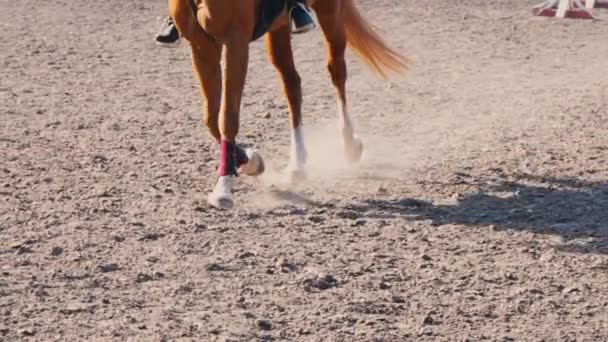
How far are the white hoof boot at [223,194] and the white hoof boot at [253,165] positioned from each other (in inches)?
9.1

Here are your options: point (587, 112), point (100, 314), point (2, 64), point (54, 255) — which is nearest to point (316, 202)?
point (54, 255)

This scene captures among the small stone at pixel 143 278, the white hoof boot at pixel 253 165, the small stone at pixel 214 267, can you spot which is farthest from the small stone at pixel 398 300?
the white hoof boot at pixel 253 165

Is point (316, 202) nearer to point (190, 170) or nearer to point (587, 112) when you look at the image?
point (190, 170)

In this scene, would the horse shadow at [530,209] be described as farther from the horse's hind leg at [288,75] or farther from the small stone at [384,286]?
the small stone at [384,286]

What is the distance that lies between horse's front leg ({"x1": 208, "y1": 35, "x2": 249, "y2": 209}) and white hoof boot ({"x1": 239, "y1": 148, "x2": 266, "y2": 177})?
6.3 inches

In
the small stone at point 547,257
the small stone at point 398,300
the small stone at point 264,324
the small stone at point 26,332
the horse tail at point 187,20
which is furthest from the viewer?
the horse tail at point 187,20

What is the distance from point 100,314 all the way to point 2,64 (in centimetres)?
622

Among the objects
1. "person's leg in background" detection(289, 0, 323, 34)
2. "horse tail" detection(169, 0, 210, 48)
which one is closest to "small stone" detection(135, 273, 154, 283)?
"horse tail" detection(169, 0, 210, 48)

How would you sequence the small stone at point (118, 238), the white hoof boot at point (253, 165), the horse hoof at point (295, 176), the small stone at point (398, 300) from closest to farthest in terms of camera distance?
the small stone at point (398, 300)
the small stone at point (118, 238)
the white hoof boot at point (253, 165)
the horse hoof at point (295, 176)

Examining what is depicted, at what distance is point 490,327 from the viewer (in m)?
4.92

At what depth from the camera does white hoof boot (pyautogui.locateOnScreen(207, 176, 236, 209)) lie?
6.62m

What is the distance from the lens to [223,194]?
6.64 meters

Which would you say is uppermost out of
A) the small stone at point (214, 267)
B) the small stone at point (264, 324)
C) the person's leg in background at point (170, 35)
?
the person's leg in background at point (170, 35)

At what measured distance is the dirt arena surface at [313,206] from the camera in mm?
5055
